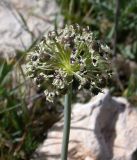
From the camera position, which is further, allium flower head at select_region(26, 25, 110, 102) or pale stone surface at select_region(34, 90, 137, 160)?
pale stone surface at select_region(34, 90, 137, 160)

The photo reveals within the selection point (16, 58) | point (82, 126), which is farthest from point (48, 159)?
point (16, 58)

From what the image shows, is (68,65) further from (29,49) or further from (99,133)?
(29,49)

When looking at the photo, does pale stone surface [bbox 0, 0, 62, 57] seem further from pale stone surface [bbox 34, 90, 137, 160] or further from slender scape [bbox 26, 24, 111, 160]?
slender scape [bbox 26, 24, 111, 160]

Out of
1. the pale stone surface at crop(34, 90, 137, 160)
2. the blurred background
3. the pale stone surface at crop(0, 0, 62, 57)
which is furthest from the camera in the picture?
the pale stone surface at crop(0, 0, 62, 57)

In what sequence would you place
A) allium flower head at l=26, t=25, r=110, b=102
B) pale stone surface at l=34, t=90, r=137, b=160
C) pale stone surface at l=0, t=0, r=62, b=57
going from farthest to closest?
pale stone surface at l=0, t=0, r=62, b=57
pale stone surface at l=34, t=90, r=137, b=160
allium flower head at l=26, t=25, r=110, b=102

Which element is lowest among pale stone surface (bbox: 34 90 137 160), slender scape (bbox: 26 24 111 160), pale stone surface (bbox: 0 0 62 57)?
pale stone surface (bbox: 34 90 137 160)

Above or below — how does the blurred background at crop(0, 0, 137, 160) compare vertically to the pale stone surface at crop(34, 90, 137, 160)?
above

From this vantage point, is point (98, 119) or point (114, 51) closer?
point (98, 119)

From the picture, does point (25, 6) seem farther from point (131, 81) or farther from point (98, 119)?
point (98, 119)

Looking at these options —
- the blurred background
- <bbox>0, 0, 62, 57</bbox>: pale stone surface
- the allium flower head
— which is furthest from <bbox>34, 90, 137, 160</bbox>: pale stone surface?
the allium flower head
